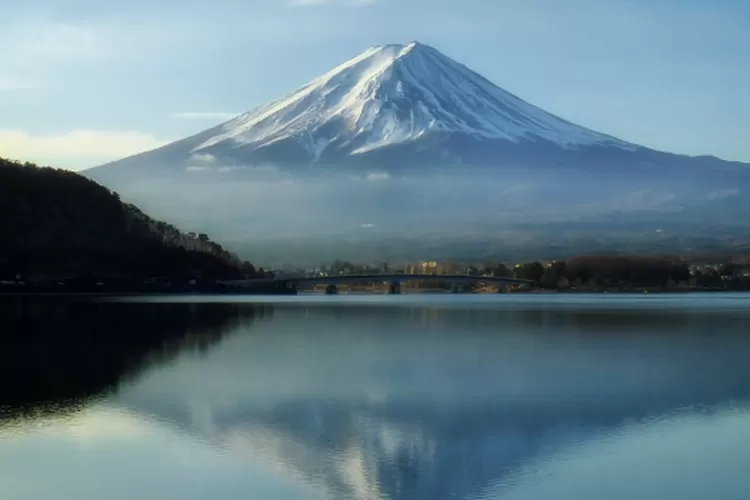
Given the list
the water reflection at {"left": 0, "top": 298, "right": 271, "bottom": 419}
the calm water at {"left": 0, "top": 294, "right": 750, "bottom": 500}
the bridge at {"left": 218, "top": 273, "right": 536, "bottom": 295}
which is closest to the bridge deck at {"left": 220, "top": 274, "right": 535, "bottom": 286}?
the bridge at {"left": 218, "top": 273, "right": 536, "bottom": 295}

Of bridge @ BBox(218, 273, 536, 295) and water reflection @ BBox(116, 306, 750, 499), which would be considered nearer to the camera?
water reflection @ BBox(116, 306, 750, 499)

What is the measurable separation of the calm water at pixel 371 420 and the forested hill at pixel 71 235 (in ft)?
109

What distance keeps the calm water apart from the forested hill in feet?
109

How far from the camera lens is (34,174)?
2224 inches

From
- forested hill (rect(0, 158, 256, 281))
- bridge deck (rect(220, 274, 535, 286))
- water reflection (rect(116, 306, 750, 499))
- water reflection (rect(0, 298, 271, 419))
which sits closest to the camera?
water reflection (rect(116, 306, 750, 499))

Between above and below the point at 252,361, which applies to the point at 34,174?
above

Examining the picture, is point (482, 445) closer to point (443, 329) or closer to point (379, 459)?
point (379, 459)

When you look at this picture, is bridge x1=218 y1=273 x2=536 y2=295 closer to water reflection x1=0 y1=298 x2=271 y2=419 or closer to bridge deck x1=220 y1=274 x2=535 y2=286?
bridge deck x1=220 y1=274 x2=535 y2=286

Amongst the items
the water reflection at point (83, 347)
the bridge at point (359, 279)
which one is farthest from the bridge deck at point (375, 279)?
the water reflection at point (83, 347)

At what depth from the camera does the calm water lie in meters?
9.52

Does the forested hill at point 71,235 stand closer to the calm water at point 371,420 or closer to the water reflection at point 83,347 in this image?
the water reflection at point 83,347

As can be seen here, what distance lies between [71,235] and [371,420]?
Result: 47678mm

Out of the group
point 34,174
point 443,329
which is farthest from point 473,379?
point 34,174

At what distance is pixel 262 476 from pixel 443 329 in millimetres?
19979
